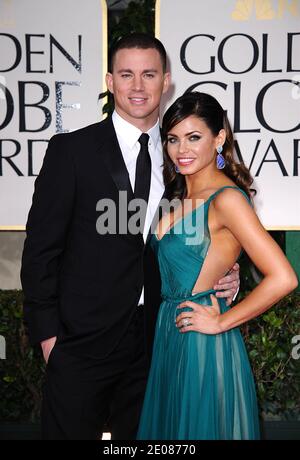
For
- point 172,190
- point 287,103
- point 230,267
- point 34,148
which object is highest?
point 287,103

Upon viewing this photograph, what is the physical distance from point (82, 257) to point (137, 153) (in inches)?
22.1

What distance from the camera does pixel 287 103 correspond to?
3.69 metres

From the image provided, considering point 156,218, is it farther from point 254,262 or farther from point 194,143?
point 254,262

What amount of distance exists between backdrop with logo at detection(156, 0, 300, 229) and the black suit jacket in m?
1.54

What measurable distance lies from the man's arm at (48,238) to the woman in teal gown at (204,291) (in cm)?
44

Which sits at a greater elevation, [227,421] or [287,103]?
[287,103]

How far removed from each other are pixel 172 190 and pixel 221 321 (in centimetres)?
72

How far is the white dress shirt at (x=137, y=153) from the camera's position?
2412 mm

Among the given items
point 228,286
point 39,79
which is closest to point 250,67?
point 39,79

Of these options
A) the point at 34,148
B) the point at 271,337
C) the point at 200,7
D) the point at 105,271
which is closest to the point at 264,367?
the point at 271,337

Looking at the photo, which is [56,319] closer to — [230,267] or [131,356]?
[131,356]

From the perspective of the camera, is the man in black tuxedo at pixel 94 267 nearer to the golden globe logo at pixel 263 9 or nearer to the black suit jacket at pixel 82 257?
the black suit jacket at pixel 82 257

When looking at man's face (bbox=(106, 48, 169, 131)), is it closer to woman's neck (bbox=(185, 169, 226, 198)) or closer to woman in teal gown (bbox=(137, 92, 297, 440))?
woman in teal gown (bbox=(137, 92, 297, 440))

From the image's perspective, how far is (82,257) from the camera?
92.7 inches
